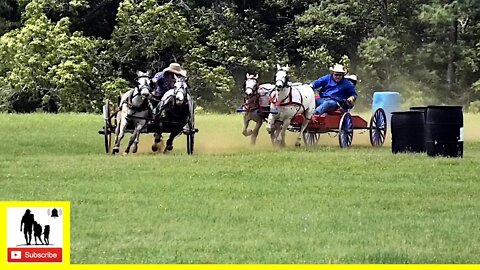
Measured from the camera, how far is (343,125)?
2361 centimetres

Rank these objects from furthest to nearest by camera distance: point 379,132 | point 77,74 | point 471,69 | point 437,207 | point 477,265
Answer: point 471,69 → point 77,74 → point 379,132 → point 437,207 → point 477,265

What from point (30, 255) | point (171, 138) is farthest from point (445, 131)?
point (30, 255)

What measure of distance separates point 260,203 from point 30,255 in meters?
4.91

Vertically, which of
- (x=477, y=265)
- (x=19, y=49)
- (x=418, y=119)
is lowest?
(x=477, y=265)

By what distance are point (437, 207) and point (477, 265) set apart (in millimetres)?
3796

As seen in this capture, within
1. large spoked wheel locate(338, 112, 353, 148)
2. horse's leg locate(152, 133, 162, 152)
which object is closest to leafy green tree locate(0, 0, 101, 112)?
large spoked wheel locate(338, 112, 353, 148)

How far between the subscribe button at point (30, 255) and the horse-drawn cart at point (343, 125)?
15283 mm

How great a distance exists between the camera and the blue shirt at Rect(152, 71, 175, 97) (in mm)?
22141

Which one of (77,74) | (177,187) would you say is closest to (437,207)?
(177,187)

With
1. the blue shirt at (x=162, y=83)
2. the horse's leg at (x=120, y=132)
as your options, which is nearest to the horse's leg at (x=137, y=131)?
the horse's leg at (x=120, y=132)

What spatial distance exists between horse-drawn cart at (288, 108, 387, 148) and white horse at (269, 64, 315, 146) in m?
0.22

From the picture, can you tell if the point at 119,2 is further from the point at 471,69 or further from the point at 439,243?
the point at 439,243

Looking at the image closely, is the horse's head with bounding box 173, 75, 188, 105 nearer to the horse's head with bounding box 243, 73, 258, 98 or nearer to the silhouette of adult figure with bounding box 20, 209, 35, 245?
the horse's head with bounding box 243, 73, 258, 98

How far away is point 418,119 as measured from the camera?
21.2m
